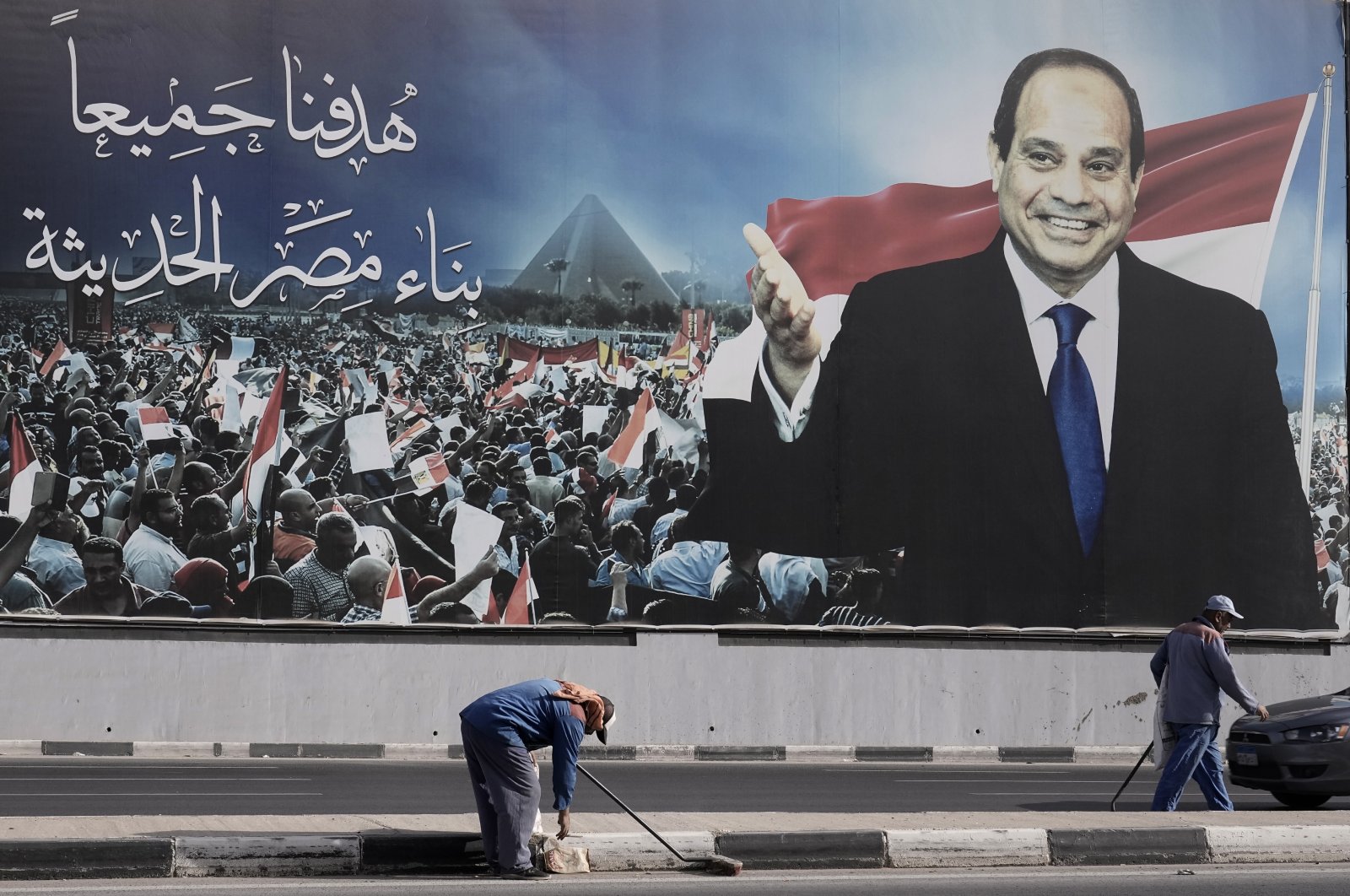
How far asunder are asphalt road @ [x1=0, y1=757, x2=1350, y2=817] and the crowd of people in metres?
2.52

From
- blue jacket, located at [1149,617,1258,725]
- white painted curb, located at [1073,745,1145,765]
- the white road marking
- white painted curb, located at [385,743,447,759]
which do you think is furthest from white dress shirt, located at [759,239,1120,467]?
the white road marking

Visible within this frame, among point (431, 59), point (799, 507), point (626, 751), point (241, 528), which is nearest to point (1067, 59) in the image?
point (799, 507)

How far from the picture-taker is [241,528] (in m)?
16.2

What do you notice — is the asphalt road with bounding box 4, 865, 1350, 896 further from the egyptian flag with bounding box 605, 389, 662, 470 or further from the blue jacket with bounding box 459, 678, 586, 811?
the egyptian flag with bounding box 605, 389, 662, 470

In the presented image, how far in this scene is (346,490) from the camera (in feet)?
54.1

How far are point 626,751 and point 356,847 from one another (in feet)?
27.8

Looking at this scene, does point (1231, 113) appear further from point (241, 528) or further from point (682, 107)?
point (241, 528)

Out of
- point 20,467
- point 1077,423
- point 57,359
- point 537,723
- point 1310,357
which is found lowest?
point 537,723

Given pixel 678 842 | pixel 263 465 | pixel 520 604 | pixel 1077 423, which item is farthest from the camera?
pixel 1077 423

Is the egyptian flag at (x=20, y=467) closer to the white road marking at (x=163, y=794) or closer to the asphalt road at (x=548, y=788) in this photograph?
the asphalt road at (x=548, y=788)

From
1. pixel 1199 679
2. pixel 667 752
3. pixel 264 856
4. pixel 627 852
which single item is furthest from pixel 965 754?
pixel 264 856

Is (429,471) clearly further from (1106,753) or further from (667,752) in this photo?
(1106,753)

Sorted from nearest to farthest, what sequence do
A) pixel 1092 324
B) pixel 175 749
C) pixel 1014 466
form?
pixel 175 749 < pixel 1014 466 < pixel 1092 324

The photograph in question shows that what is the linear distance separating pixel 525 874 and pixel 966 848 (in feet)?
7.69
